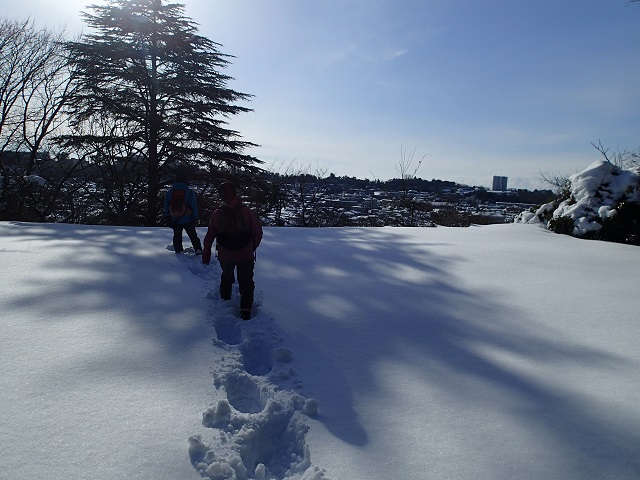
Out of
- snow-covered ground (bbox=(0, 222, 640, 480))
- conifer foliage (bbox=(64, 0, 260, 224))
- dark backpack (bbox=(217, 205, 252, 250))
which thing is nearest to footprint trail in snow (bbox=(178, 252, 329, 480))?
snow-covered ground (bbox=(0, 222, 640, 480))

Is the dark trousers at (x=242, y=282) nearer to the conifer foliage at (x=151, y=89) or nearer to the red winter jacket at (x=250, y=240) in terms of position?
the red winter jacket at (x=250, y=240)

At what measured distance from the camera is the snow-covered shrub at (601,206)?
718cm

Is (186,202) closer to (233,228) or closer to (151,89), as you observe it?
(233,228)

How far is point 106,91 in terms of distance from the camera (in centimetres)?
1562

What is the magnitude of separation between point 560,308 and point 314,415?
10.1ft

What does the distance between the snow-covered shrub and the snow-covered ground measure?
2.31 meters

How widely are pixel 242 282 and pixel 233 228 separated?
0.60 meters

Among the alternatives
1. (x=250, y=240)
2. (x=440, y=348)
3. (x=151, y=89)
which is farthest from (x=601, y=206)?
(x=151, y=89)

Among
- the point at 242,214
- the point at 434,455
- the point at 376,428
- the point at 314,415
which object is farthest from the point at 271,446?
the point at 242,214

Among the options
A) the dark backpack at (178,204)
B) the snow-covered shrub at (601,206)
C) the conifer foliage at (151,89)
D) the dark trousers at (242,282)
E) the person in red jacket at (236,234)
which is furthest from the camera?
the conifer foliage at (151,89)

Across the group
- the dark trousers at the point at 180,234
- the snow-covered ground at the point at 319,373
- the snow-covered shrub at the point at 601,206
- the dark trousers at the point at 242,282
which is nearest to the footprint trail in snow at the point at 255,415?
the snow-covered ground at the point at 319,373

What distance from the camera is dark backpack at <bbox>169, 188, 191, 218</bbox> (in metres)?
5.99

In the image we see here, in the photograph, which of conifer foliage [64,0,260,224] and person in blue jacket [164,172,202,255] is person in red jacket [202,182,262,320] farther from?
conifer foliage [64,0,260,224]

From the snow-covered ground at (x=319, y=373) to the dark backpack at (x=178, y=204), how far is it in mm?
982
